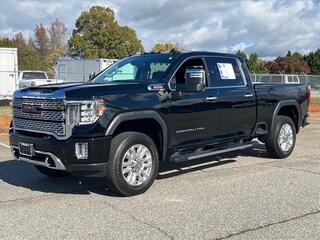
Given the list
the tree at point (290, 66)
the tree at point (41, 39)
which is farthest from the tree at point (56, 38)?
the tree at point (290, 66)

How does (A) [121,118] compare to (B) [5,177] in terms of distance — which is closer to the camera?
(A) [121,118]

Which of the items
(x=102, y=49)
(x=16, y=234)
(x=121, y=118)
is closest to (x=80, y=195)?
(x=121, y=118)

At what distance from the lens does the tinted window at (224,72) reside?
26.9 ft

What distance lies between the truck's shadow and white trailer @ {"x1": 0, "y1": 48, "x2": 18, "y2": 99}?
16.4m

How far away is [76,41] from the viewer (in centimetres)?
5828

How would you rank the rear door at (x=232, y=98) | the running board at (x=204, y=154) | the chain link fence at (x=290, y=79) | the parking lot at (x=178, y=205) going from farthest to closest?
1. the chain link fence at (x=290, y=79)
2. the rear door at (x=232, y=98)
3. the running board at (x=204, y=154)
4. the parking lot at (x=178, y=205)

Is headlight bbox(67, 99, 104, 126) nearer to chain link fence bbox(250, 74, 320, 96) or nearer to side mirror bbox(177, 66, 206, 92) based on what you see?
side mirror bbox(177, 66, 206, 92)

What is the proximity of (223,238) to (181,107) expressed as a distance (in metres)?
2.68

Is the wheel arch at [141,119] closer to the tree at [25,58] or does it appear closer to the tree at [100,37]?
the tree at [100,37]

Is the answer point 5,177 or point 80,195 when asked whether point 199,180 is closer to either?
point 80,195

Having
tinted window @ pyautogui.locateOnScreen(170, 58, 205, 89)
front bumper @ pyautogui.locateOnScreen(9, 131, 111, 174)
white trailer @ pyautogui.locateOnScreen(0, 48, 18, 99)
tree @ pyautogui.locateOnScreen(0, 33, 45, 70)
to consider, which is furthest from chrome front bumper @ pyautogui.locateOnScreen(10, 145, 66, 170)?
tree @ pyautogui.locateOnScreen(0, 33, 45, 70)

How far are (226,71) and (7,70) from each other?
18.7 m

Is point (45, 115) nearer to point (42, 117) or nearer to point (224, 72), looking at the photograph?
point (42, 117)

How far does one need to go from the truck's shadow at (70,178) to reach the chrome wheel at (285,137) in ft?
3.10
